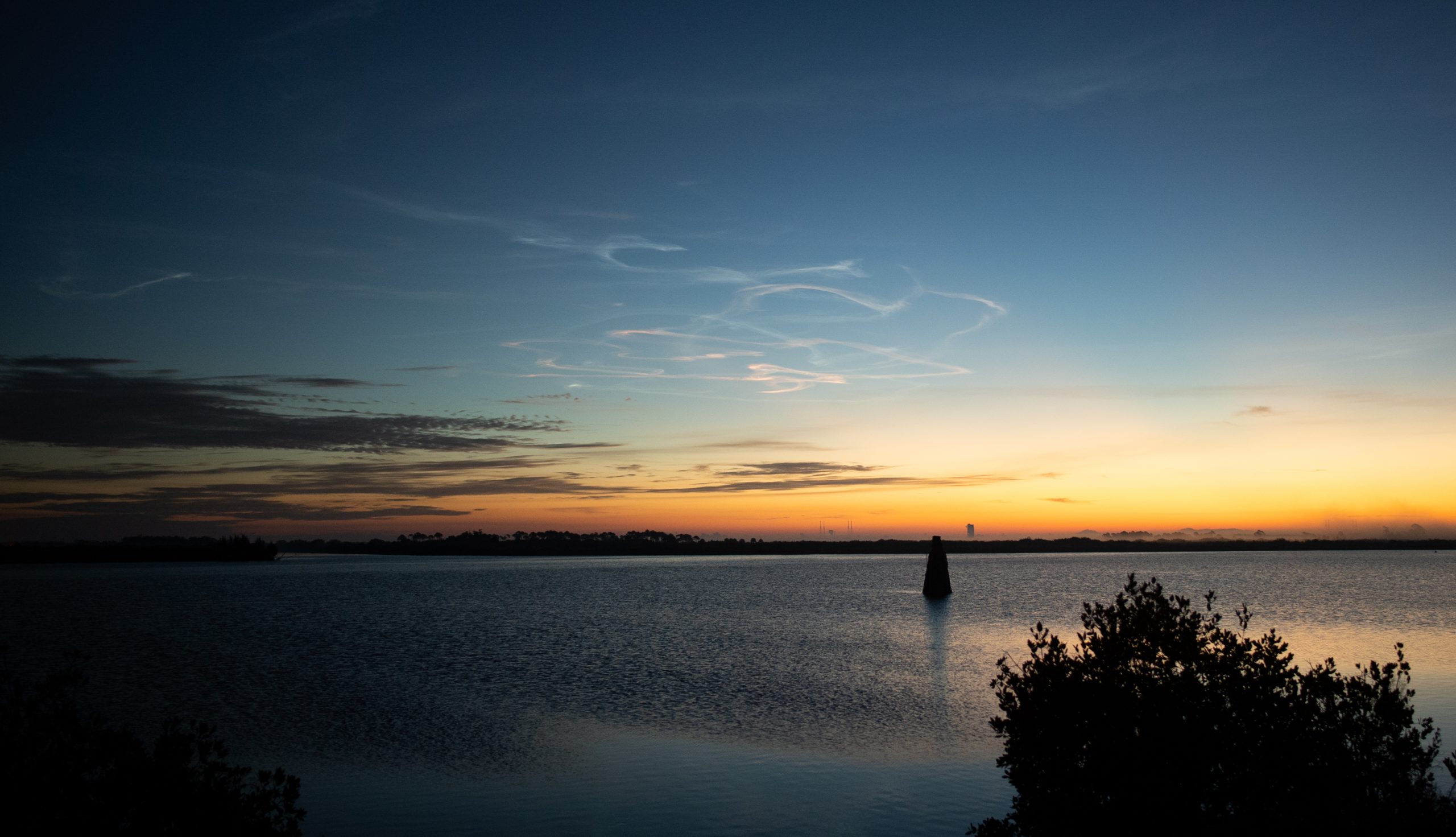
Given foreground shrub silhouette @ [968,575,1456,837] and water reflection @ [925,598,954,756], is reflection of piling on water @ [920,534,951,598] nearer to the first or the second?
water reflection @ [925,598,954,756]

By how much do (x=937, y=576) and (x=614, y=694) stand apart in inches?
1742

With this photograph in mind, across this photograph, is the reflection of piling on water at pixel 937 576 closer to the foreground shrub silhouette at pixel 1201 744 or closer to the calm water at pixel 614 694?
the calm water at pixel 614 694

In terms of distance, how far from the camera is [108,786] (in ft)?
23.3

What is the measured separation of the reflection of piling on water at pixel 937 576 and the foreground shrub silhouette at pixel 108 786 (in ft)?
192

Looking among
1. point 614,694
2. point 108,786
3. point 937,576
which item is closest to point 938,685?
point 614,694

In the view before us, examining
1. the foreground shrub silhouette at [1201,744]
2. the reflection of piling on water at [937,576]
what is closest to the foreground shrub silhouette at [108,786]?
the foreground shrub silhouette at [1201,744]

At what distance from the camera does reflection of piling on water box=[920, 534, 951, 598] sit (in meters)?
63.0

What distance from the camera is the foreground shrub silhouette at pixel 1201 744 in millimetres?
Result: 7531

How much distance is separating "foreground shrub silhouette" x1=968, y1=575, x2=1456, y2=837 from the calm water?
495 cm

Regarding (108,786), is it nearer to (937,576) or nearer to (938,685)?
(938,685)

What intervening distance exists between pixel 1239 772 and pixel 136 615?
203ft

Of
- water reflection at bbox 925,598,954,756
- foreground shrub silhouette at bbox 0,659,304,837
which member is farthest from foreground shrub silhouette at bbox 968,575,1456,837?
water reflection at bbox 925,598,954,756

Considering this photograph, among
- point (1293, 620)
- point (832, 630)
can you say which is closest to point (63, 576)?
point (832, 630)

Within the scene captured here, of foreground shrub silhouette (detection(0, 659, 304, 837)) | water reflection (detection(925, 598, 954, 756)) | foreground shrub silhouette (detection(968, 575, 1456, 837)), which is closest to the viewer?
foreground shrub silhouette (detection(0, 659, 304, 837))
